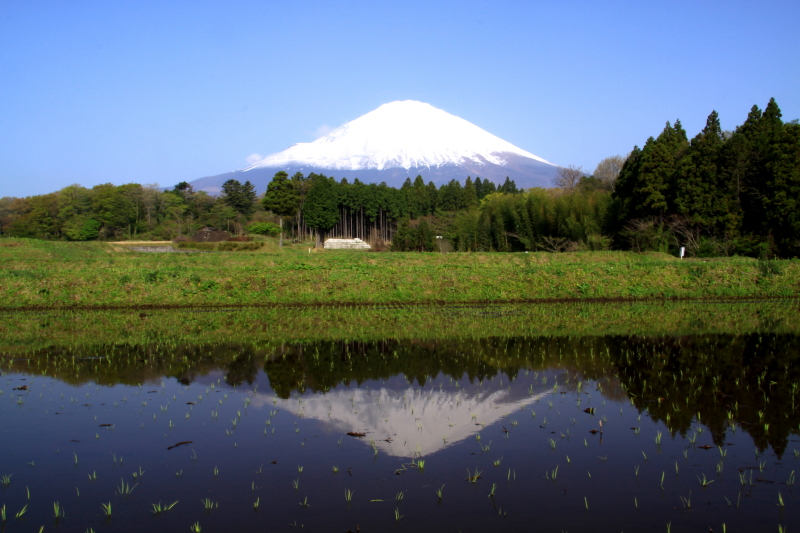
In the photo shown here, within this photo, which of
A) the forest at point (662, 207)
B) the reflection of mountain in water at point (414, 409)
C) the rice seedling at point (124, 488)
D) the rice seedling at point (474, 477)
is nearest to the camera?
the rice seedling at point (124, 488)

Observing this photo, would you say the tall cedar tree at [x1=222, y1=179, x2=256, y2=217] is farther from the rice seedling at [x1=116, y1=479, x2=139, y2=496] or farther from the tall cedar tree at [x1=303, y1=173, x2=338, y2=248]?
the rice seedling at [x1=116, y1=479, x2=139, y2=496]

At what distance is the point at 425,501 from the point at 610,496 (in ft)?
4.91

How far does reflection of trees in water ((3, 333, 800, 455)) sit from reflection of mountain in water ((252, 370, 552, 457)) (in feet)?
1.48

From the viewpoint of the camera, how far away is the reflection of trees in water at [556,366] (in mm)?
6871

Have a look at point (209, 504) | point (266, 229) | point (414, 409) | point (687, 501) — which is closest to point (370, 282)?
point (414, 409)

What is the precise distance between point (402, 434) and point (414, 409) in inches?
33.6

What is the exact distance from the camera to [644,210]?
31.0 meters

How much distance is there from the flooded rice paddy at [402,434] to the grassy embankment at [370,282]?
255 inches

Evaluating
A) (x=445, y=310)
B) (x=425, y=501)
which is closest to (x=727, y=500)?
(x=425, y=501)

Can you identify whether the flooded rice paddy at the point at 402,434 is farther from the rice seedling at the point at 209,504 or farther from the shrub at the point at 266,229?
the shrub at the point at 266,229

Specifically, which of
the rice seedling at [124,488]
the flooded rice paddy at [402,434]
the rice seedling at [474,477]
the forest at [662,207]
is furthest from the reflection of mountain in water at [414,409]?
the forest at [662,207]

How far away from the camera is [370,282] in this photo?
18906 mm

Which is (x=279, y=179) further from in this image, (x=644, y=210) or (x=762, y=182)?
(x=762, y=182)

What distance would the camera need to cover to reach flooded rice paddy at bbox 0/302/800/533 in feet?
14.3
